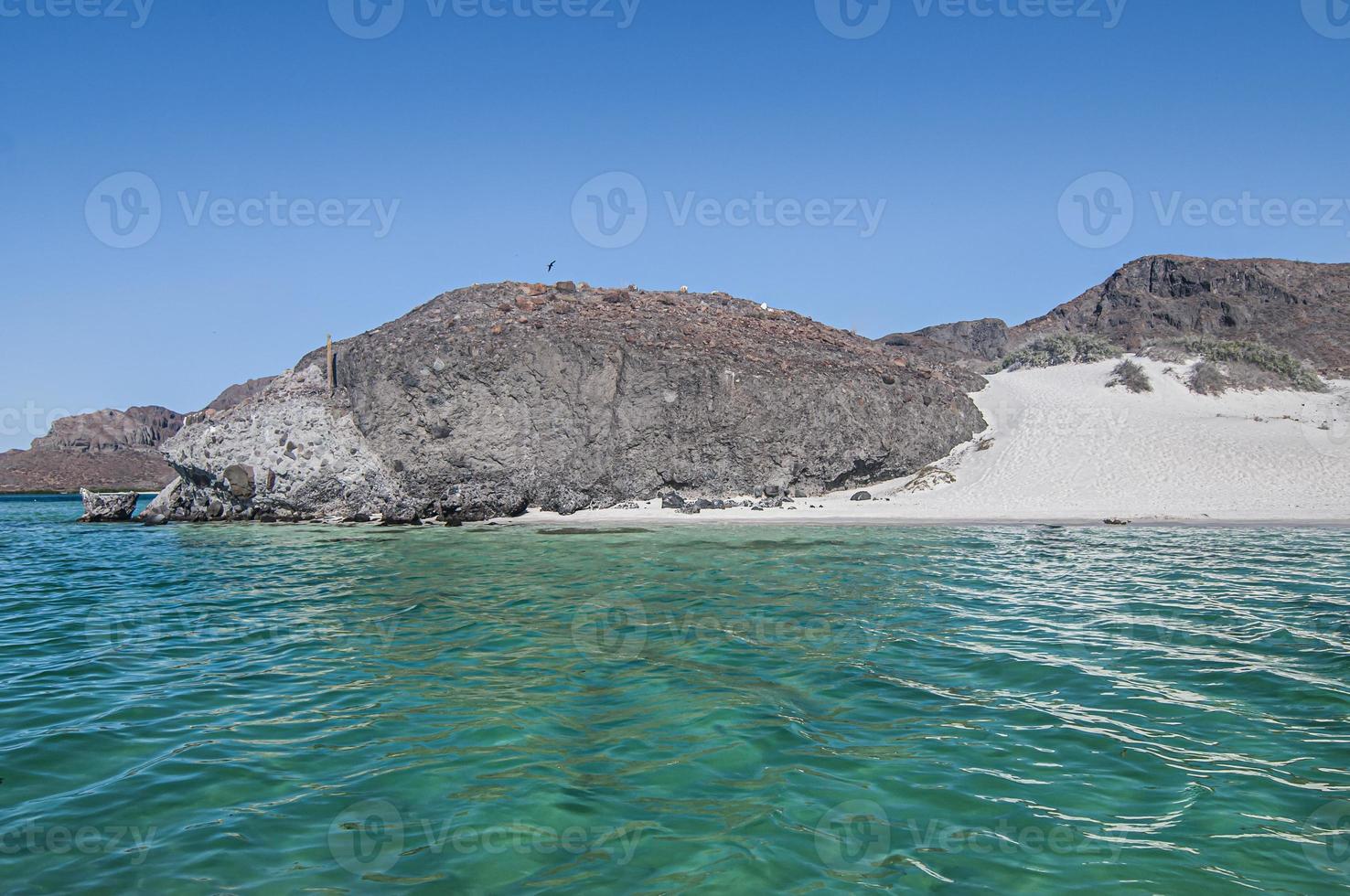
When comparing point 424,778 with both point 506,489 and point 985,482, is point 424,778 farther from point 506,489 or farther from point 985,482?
point 985,482

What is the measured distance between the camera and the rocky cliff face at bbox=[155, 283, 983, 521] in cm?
2436

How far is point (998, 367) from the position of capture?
3894 centimetres

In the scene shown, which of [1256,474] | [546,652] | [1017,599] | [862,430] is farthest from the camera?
[862,430]

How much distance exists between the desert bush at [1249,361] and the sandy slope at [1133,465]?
2.59 feet

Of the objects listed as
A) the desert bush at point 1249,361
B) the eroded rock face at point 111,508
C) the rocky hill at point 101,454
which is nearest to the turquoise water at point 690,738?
the eroded rock face at point 111,508

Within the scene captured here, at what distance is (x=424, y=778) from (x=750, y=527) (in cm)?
1552

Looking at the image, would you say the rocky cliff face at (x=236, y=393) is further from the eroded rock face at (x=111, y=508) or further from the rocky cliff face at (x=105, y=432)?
the eroded rock face at (x=111, y=508)

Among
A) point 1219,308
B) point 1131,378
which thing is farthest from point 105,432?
point 1219,308

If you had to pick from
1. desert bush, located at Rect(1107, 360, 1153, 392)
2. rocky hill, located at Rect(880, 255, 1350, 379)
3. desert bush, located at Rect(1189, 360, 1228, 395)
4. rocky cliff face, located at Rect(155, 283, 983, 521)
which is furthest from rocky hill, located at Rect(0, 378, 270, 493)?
desert bush, located at Rect(1189, 360, 1228, 395)

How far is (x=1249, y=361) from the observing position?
105 feet

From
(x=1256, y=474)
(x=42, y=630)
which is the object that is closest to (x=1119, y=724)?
(x=42, y=630)

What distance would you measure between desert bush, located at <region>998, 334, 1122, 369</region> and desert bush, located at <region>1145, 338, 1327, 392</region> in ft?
6.45

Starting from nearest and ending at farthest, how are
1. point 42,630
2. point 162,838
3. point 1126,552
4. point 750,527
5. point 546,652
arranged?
point 162,838 → point 546,652 → point 42,630 → point 1126,552 → point 750,527

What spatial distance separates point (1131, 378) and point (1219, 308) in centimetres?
1266
